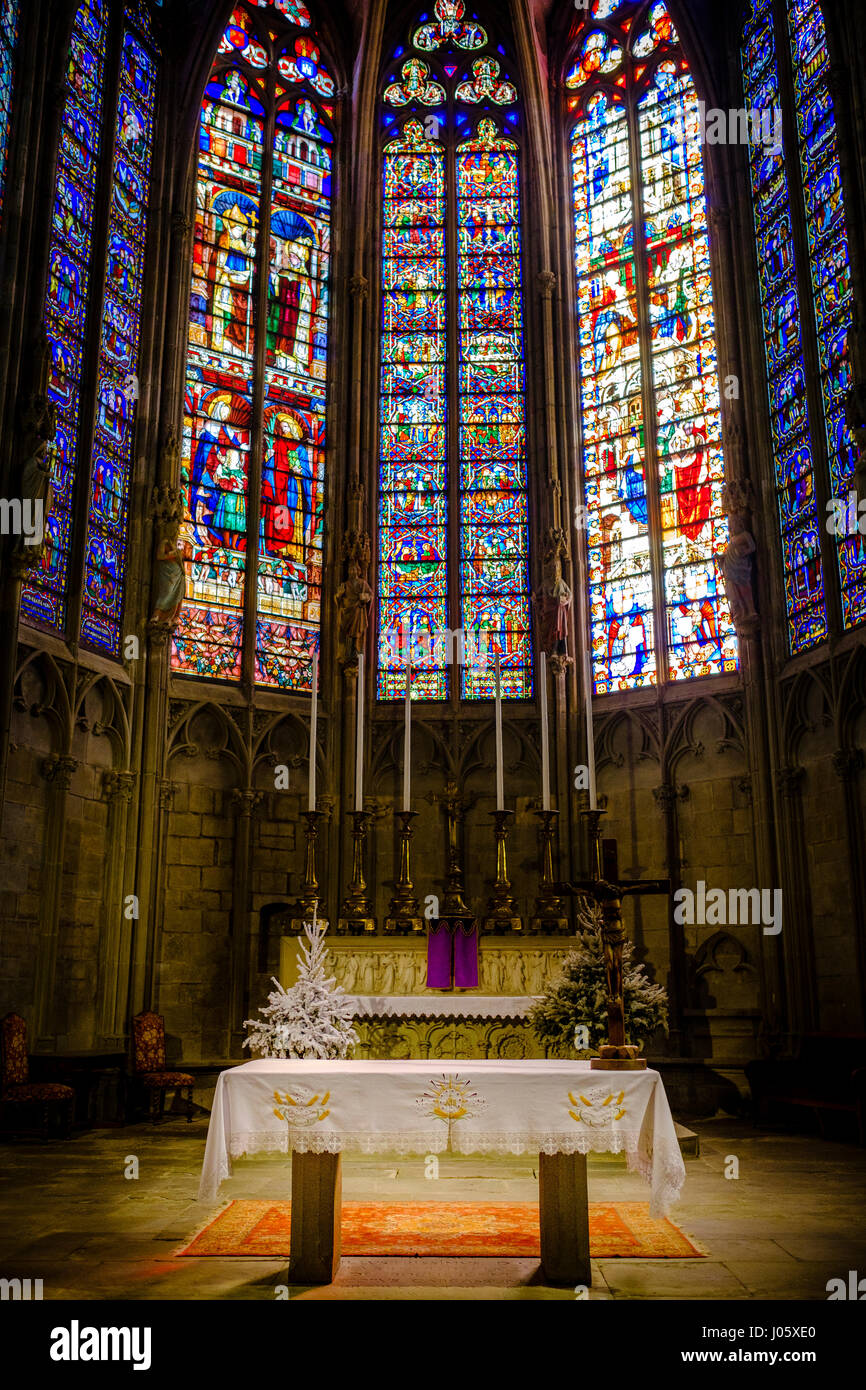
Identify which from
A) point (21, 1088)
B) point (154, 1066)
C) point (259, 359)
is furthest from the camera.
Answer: point (259, 359)

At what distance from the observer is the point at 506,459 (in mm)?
15648

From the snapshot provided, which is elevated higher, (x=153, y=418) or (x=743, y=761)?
(x=153, y=418)

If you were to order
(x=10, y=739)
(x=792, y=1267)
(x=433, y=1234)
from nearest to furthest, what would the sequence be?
1. (x=792, y=1267)
2. (x=433, y=1234)
3. (x=10, y=739)

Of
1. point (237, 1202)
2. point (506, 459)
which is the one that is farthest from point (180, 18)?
point (237, 1202)

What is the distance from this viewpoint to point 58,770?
470 inches

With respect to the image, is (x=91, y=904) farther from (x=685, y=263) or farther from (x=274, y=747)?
(x=685, y=263)

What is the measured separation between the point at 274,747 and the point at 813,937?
20.8 feet

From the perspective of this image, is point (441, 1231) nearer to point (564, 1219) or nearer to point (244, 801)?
point (564, 1219)

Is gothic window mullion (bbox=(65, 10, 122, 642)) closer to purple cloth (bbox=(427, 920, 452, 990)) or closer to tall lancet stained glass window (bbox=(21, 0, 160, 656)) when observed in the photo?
tall lancet stained glass window (bbox=(21, 0, 160, 656))

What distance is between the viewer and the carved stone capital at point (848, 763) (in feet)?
38.3

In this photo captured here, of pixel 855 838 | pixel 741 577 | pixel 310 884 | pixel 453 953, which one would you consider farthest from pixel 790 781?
pixel 310 884

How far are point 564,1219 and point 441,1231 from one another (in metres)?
1.16

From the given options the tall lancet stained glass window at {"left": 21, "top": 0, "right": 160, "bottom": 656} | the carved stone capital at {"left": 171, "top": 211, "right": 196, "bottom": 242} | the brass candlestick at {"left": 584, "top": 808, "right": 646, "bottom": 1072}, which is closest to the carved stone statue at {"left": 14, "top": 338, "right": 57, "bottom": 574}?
the tall lancet stained glass window at {"left": 21, "top": 0, "right": 160, "bottom": 656}

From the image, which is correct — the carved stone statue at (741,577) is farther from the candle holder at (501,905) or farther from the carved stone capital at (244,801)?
the carved stone capital at (244,801)
